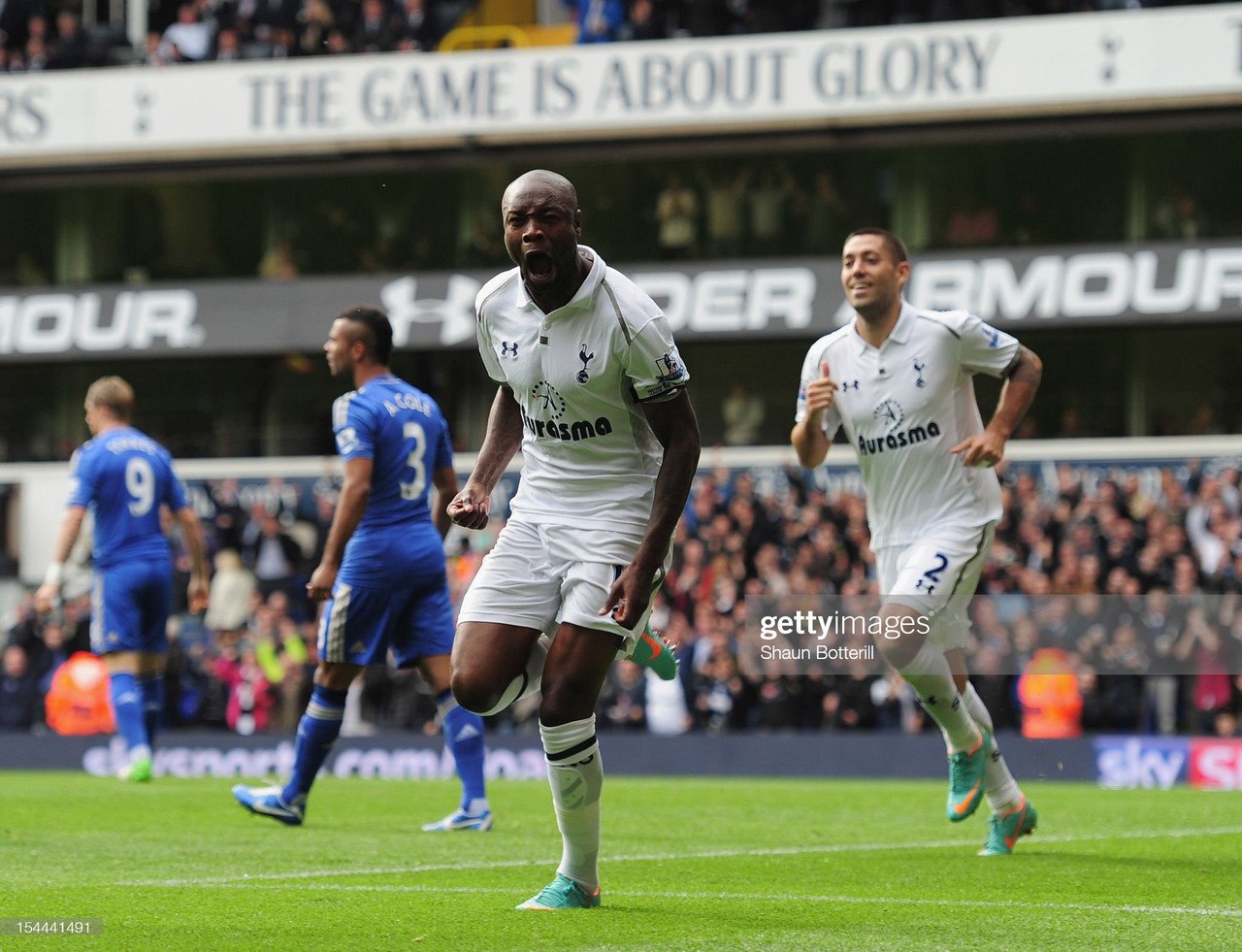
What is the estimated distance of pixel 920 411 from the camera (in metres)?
8.55

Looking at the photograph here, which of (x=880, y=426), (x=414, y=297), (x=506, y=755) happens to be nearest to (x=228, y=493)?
(x=414, y=297)

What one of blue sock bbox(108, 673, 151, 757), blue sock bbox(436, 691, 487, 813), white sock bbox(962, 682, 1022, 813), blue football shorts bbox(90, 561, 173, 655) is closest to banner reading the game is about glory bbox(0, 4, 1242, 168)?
blue football shorts bbox(90, 561, 173, 655)

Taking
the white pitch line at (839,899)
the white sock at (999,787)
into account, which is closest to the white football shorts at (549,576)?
the white pitch line at (839,899)

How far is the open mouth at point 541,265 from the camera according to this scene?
595 cm

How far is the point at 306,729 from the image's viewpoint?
9648 millimetres

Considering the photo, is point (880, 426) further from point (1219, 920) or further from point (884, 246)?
point (1219, 920)

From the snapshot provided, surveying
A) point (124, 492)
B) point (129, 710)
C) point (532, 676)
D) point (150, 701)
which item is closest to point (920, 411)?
point (532, 676)

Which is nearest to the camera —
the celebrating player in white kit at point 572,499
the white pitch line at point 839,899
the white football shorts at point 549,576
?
the celebrating player in white kit at point 572,499

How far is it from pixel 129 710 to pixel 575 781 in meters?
6.98

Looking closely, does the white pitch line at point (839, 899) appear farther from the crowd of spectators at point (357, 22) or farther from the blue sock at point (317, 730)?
the crowd of spectators at point (357, 22)

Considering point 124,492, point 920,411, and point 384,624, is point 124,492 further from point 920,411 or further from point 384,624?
point 920,411

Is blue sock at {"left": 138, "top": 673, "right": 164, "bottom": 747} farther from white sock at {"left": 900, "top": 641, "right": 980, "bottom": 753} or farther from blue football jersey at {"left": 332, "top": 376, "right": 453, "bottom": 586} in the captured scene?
white sock at {"left": 900, "top": 641, "right": 980, "bottom": 753}

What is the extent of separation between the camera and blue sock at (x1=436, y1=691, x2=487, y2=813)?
9859mm

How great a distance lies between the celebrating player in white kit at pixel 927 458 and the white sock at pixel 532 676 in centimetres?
230
